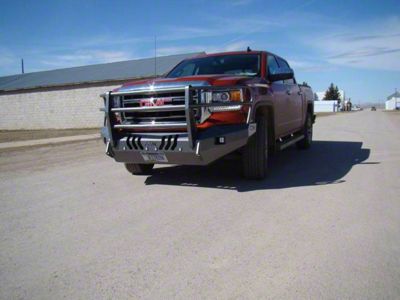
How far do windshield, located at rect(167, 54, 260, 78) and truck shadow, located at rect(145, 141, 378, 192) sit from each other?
1.50 meters

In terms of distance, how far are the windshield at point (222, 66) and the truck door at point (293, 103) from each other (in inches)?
45.8

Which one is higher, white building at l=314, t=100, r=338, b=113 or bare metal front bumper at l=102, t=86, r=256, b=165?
white building at l=314, t=100, r=338, b=113

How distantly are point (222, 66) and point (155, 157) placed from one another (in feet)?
7.41

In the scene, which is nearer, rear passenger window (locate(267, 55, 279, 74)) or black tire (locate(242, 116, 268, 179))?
black tire (locate(242, 116, 268, 179))

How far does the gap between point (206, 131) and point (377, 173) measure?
3224 millimetres

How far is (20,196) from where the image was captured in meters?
5.07

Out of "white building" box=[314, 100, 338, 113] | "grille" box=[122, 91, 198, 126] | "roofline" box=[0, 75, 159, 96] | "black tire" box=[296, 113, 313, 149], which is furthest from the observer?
"white building" box=[314, 100, 338, 113]

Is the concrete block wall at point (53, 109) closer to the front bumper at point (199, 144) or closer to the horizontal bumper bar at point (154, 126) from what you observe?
the horizontal bumper bar at point (154, 126)

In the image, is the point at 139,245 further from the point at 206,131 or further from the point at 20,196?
the point at 20,196

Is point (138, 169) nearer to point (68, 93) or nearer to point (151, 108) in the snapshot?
point (151, 108)

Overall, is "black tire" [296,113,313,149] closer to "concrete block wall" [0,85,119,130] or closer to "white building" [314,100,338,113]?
"concrete block wall" [0,85,119,130]

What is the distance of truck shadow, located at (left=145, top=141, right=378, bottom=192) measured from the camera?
5.46 m

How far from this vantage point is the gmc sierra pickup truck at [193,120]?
468 cm

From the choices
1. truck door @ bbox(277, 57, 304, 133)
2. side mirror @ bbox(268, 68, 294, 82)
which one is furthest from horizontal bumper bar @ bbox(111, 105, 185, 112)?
truck door @ bbox(277, 57, 304, 133)
